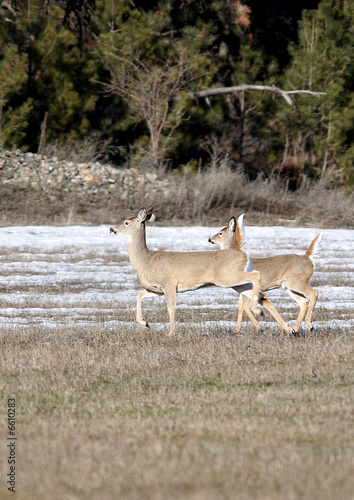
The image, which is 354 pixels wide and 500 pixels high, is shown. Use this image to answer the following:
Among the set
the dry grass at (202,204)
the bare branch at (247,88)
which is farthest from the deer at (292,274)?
the bare branch at (247,88)

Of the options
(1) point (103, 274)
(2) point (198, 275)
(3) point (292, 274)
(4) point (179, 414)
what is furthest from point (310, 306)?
(1) point (103, 274)

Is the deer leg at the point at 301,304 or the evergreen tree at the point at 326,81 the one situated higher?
the evergreen tree at the point at 326,81

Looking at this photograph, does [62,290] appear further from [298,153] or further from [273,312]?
[298,153]

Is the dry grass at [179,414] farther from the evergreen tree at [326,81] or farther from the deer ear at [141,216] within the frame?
the evergreen tree at [326,81]

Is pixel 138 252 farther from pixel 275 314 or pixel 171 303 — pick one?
pixel 275 314

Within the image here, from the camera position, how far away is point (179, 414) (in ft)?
18.9

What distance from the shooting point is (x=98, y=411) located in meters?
5.88

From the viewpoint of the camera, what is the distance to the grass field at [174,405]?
429 centimetres

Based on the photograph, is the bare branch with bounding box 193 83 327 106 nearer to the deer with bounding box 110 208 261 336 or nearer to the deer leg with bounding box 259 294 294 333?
the deer leg with bounding box 259 294 294 333

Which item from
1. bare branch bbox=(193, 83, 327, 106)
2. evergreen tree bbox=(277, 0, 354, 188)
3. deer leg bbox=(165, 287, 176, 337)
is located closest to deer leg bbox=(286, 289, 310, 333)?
deer leg bbox=(165, 287, 176, 337)

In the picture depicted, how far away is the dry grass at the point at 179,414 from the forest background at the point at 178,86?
17615 mm

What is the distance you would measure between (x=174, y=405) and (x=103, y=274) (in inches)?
383

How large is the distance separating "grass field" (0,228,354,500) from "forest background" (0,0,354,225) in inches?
602

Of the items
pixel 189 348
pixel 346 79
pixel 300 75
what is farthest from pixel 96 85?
pixel 189 348
